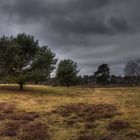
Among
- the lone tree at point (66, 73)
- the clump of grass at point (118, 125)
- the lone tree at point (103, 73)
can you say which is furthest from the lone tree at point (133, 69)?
the clump of grass at point (118, 125)

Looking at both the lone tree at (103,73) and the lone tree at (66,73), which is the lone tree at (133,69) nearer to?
the lone tree at (103,73)

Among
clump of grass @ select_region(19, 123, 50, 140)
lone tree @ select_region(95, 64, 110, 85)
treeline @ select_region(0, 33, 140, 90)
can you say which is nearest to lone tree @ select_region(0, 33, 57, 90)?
treeline @ select_region(0, 33, 140, 90)

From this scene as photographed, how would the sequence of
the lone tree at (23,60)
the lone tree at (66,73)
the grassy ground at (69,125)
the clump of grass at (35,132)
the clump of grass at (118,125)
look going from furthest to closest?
1. the lone tree at (66,73)
2. the lone tree at (23,60)
3. the clump of grass at (118,125)
4. the grassy ground at (69,125)
5. the clump of grass at (35,132)

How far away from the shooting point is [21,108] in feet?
115

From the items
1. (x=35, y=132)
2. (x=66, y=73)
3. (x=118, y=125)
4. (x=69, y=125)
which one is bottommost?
(x=35, y=132)

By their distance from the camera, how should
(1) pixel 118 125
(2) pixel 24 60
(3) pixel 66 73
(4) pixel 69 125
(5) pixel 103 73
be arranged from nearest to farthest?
(1) pixel 118 125
(4) pixel 69 125
(2) pixel 24 60
(3) pixel 66 73
(5) pixel 103 73

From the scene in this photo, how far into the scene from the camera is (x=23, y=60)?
5850cm

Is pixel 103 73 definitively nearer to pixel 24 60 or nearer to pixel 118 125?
pixel 24 60

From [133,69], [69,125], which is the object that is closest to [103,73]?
[133,69]

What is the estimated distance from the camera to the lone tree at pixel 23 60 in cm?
5766

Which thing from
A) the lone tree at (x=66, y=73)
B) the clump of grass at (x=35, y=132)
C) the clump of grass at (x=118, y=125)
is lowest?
the clump of grass at (x=35, y=132)

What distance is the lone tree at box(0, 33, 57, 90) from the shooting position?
57.7 meters

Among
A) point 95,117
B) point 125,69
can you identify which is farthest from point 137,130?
point 125,69

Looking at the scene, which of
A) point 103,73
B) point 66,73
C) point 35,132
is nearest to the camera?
point 35,132
